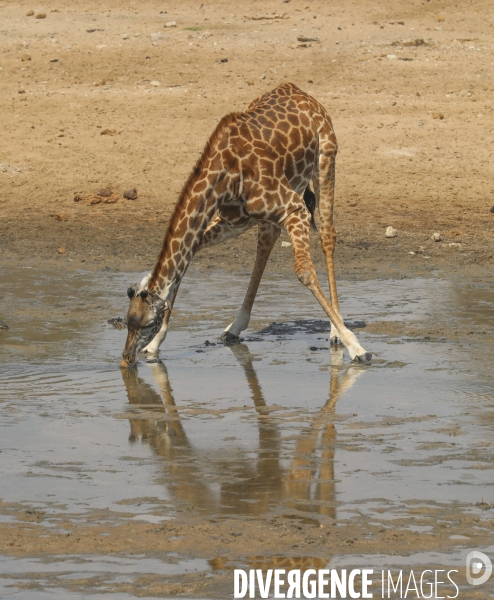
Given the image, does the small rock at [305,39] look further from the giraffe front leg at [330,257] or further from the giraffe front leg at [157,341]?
the giraffe front leg at [157,341]

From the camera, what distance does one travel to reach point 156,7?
20578 millimetres

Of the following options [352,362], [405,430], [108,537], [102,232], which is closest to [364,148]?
[102,232]

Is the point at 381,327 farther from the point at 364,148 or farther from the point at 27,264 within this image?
the point at 364,148

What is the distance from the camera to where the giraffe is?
8.01 m

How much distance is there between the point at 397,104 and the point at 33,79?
16.7 ft

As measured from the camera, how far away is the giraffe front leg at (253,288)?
349 inches

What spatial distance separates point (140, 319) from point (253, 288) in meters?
1.51

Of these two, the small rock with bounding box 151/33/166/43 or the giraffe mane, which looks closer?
the giraffe mane

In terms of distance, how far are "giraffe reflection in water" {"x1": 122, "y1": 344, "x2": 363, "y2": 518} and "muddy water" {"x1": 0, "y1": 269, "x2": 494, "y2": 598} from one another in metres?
0.01

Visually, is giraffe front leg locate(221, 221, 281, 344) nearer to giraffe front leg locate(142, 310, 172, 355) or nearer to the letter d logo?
giraffe front leg locate(142, 310, 172, 355)

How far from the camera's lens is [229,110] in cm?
1545

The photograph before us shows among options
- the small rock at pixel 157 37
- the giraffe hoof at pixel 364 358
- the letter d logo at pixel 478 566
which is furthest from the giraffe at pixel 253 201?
the small rock at pixel 157 37

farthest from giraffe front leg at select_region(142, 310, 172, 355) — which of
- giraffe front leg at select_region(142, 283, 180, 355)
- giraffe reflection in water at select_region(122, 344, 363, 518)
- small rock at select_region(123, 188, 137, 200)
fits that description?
small rock at select_region(123, 188, 137, 200)

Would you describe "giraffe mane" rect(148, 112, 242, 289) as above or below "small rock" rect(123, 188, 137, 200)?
above
